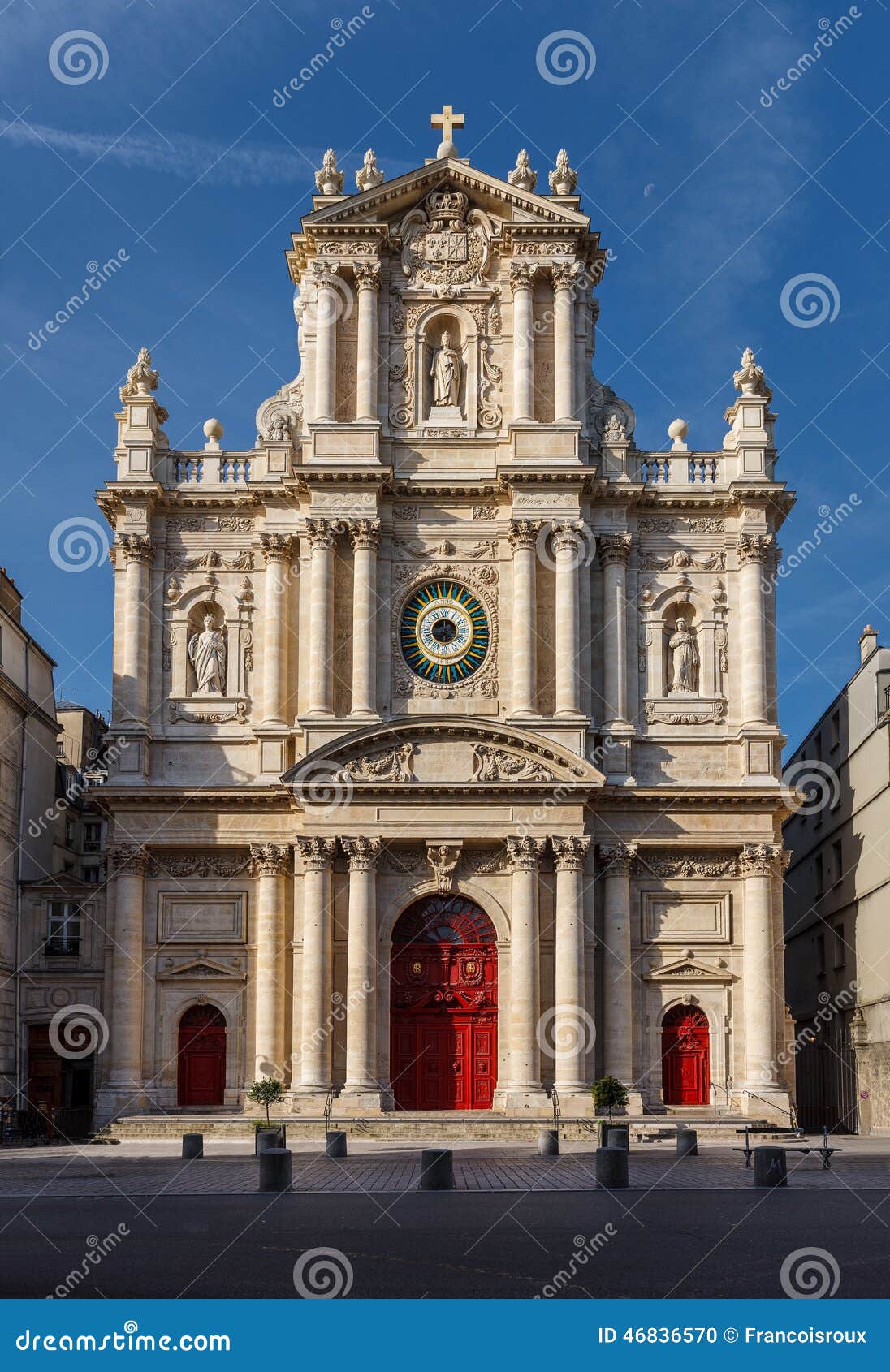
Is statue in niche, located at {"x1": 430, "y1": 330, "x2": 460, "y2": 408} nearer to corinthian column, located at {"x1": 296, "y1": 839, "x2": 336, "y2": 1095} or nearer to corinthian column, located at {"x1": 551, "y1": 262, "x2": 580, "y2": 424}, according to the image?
corinthian column, located at {"x1": 551, "y1": 262, "x2": 580, "y2": 424}

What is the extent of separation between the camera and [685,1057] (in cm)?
5059

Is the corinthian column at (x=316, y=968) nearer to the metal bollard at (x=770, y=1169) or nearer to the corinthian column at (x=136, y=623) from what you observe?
the corinthian column at (x=136, y=623)

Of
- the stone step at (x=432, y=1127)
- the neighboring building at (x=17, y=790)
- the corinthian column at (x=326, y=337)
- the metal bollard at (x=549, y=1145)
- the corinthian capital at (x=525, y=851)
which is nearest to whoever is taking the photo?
the metal bollard at (x=549, y=1145)

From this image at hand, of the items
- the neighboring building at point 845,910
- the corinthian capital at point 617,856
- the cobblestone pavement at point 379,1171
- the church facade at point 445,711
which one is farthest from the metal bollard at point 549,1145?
the neighboring building at point 845,910

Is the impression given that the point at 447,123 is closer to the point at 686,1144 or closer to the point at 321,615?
the point at 321,615

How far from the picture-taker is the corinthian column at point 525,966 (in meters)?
47.8

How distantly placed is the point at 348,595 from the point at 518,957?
12.0m

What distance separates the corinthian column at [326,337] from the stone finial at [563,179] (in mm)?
7425

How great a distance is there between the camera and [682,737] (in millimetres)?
51969

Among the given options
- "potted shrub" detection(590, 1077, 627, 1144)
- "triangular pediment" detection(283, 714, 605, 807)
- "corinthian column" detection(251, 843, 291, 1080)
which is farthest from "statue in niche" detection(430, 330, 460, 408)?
"potted shrub" detection(590, 1077, 627, 1144)

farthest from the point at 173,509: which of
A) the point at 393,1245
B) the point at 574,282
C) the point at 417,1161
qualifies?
the point at 393,1245

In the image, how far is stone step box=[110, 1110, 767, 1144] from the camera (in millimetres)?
45031

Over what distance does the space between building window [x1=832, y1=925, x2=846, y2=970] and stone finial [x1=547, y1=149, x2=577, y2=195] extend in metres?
29.2

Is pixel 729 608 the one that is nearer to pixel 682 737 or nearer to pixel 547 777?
pixel 682 737
